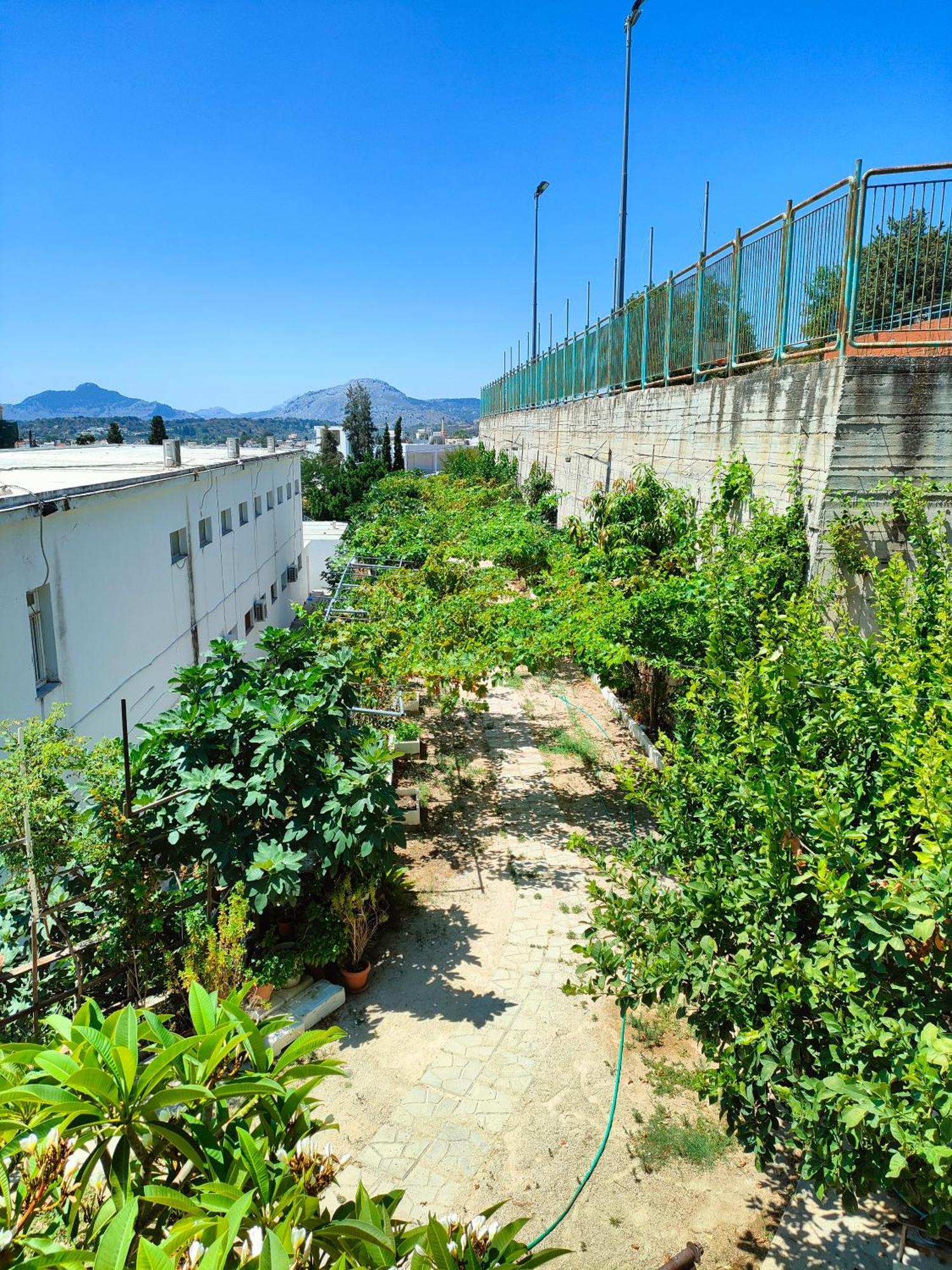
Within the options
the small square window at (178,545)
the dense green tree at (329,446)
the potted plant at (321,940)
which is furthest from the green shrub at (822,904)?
the dense green tree at (329,446)

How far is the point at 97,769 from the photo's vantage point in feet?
16.1

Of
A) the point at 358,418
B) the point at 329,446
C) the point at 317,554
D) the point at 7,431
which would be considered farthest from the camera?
the point at 358,418

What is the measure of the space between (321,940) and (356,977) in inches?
15.6

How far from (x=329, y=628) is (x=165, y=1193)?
7153 mm

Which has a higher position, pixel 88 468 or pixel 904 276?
Result: pixel 904 276

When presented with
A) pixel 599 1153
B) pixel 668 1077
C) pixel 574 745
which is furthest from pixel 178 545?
pixel 599 1153

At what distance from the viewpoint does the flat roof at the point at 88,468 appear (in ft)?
26.5

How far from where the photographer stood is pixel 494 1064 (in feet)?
16.8

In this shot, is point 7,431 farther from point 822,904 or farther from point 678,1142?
point 822,904

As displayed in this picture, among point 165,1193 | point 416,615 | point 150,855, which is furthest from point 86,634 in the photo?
point 165,1193

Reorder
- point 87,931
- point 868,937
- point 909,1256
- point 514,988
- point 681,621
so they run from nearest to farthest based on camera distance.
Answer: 1. point 868,937
2. point 909,1256
3. point 87,931
4. point 514,988
5. point 681,621

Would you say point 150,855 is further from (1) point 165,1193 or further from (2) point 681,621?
(2) point 681,621

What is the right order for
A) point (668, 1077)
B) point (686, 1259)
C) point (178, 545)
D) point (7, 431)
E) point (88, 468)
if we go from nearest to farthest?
point (686, 1259) < point (668, 1077) < point (178, 545) < point (88, 468) < point (7, 431)

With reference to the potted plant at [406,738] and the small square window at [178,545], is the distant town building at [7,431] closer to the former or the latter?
the small square window at [178,545]
